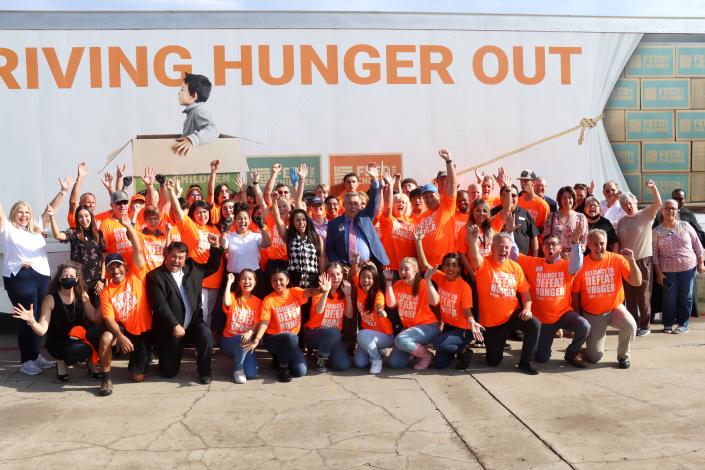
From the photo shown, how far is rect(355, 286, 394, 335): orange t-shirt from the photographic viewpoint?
5.86 m

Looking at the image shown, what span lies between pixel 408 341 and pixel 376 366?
13.2 inches

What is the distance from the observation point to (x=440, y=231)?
20.6 ft

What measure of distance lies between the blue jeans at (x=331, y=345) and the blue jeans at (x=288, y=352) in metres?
A: 0.23

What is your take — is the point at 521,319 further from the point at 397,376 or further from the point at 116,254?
the point at 116,254

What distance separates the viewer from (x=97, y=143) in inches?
271

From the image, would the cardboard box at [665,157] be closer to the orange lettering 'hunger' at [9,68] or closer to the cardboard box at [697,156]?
the cardboard box at [697,156]

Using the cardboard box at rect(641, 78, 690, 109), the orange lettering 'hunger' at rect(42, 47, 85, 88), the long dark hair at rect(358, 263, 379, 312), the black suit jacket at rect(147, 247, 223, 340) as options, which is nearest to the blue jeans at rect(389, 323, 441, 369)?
the long dark hair at rect(358, 263, 379, 312)

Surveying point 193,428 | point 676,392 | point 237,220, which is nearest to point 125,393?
point 193,428

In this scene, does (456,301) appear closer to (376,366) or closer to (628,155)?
(376,366)

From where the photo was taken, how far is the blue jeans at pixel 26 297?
5.88 m

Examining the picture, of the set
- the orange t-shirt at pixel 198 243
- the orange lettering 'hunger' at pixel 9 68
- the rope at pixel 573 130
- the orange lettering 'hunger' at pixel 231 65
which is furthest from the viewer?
the rope at pixel 573 130

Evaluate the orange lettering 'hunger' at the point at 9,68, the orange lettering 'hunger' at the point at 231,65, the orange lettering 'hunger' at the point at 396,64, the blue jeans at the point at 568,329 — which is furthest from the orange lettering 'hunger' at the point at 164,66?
the blue jeans at the point at 568,329

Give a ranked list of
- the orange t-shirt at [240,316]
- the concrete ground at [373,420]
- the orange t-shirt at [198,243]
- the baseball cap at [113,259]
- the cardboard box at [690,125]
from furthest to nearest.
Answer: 1. the cardboard box at [690,125]
2. the orange t-shirt at [198,243]
3. the orange t-shirt at [240,316]
4. the baseball cap at [113,259]
5. the concrete ground at [373,420]

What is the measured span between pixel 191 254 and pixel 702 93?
18.8ft
